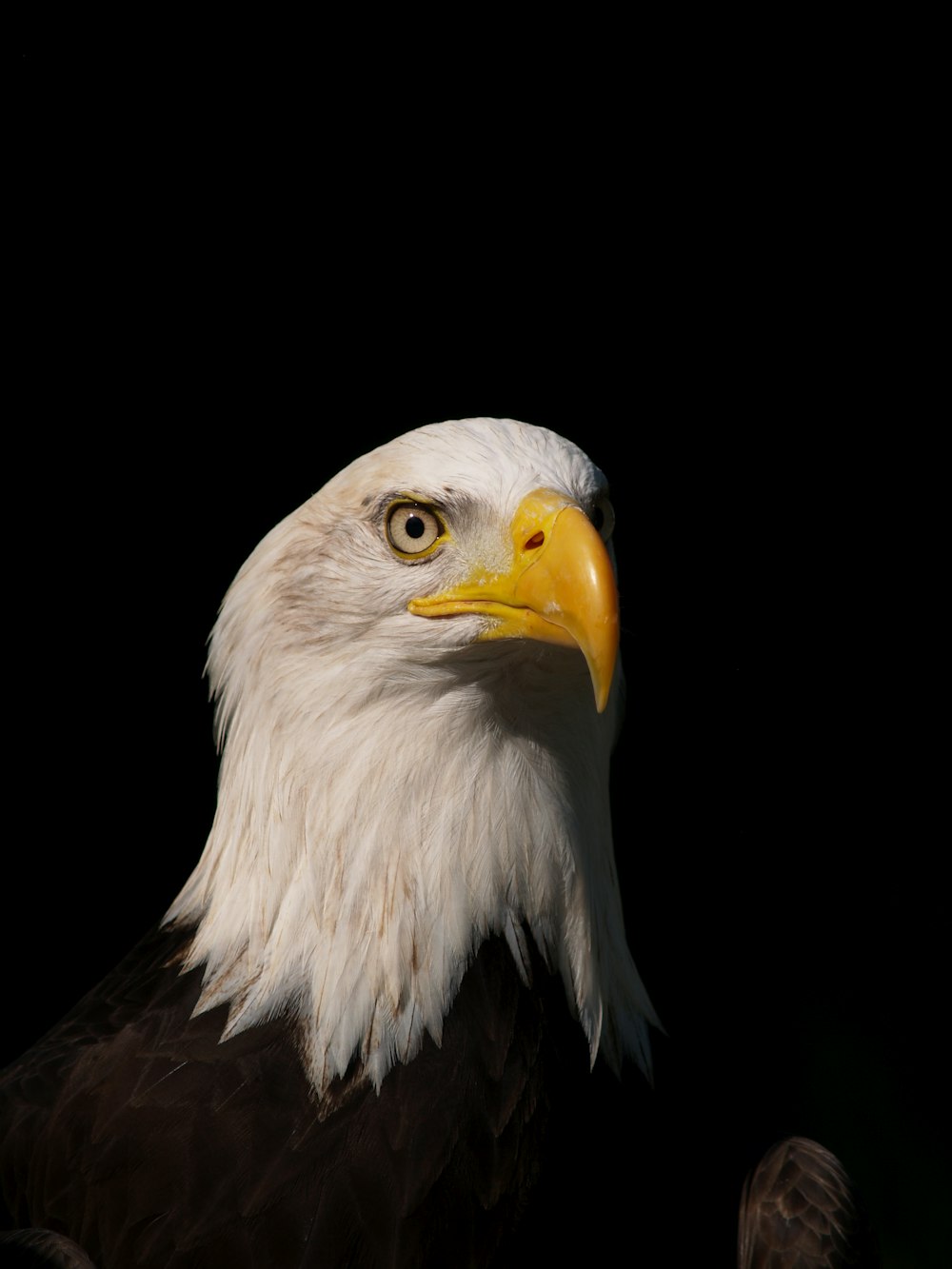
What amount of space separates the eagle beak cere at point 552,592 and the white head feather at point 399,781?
4 centimetres

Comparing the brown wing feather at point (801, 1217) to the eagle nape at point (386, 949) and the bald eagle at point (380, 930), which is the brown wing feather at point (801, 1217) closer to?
the eagle nape at point (386, 949)

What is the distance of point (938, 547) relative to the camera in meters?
5.27

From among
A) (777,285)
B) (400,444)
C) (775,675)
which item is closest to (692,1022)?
(775,675)

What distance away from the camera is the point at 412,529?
7.21 feet

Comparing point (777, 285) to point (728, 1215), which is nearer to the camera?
point (728, 1215)

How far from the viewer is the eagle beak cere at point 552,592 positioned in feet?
6.26

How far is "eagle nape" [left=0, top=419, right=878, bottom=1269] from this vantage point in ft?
6.98

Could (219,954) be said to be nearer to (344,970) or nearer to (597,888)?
(344,970)

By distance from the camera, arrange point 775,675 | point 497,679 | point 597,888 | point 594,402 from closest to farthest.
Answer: point 497,679 < point 597,888 < point 594,402 < point 775,675

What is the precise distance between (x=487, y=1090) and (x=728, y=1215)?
673 mm

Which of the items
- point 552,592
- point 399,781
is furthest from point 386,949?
point 552,592

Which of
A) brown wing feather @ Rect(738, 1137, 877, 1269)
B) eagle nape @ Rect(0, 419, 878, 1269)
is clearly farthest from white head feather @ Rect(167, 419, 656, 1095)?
brown wing feather @ Rect(738, 1137, 877, 1269)

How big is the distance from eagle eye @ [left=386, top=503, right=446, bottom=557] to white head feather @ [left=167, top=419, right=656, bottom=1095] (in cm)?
2

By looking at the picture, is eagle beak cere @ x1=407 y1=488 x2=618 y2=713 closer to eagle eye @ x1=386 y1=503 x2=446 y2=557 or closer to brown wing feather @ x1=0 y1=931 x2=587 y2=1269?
eagle eye @ x1=386 y1=503 x2=446 y2=557
